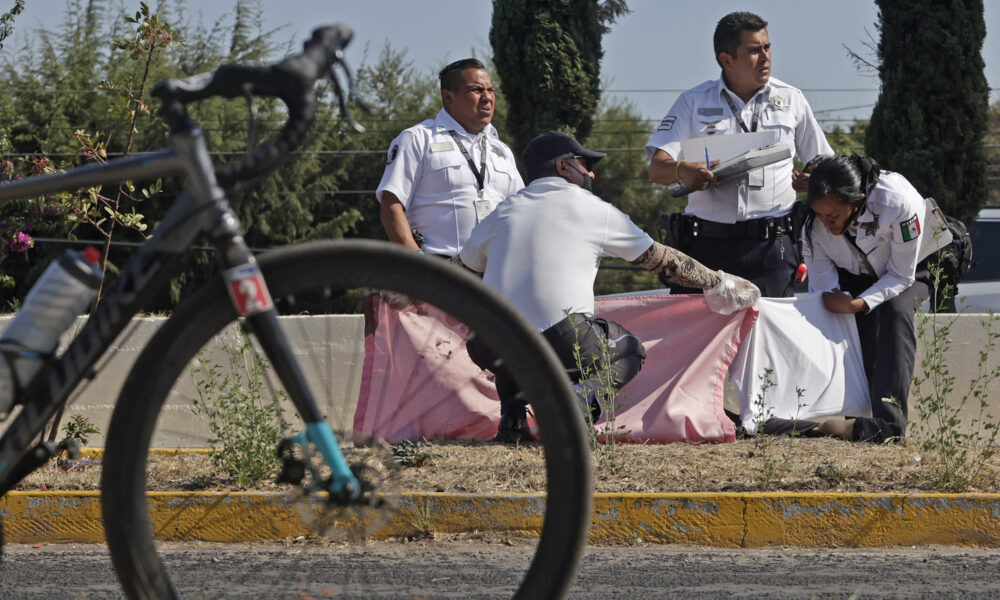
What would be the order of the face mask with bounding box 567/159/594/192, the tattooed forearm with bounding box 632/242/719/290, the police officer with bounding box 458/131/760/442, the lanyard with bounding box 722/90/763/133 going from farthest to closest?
the lanyard with bounding box 722/90/763/133, the face mask with bounding box 567/159/594/192, the tattooed forearm with bounding box 632/242/719/290, the police officer with bounding box 458/131/760/442

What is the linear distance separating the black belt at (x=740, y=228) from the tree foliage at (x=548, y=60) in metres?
8.97

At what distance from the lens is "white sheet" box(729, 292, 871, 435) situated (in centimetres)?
685

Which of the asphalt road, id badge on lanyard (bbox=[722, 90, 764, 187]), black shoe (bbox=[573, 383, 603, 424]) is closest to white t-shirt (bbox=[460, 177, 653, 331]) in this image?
black shoe (bbox=[573, 383, 603, 424])

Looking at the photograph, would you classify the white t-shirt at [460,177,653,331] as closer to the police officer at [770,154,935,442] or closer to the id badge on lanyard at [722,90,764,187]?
the id badge on lanyard at [722,90,764,187]

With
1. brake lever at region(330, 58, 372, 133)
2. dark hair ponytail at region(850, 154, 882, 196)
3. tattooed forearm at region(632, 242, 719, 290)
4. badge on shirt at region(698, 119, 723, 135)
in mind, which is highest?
brake lever at region(330, 58, 372, 133)

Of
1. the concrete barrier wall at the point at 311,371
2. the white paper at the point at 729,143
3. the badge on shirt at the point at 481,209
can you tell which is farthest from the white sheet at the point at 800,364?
the concrete barrier wall at the point at 311,371

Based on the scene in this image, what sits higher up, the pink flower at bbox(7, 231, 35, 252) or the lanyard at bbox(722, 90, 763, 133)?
the lanyard at bbox(722, 90, 763, 133)

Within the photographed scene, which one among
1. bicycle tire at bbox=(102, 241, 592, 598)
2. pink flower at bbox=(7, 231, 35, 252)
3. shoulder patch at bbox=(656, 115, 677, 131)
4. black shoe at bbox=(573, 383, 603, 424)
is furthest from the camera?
pink flower at bbox=(7, 231, 35, 252)

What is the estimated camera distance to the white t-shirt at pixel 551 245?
20.1 feet

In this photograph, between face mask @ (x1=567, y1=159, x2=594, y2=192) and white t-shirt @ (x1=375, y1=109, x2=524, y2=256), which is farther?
white t-shirt @ (x1=375, y1=109, x2=524, y2=256)

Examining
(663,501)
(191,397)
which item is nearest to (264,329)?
(191,397)

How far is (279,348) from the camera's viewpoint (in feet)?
7.14

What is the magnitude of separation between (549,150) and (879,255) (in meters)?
1.86

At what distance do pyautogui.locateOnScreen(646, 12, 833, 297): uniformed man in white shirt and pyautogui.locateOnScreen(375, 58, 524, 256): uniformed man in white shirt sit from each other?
952 mm
